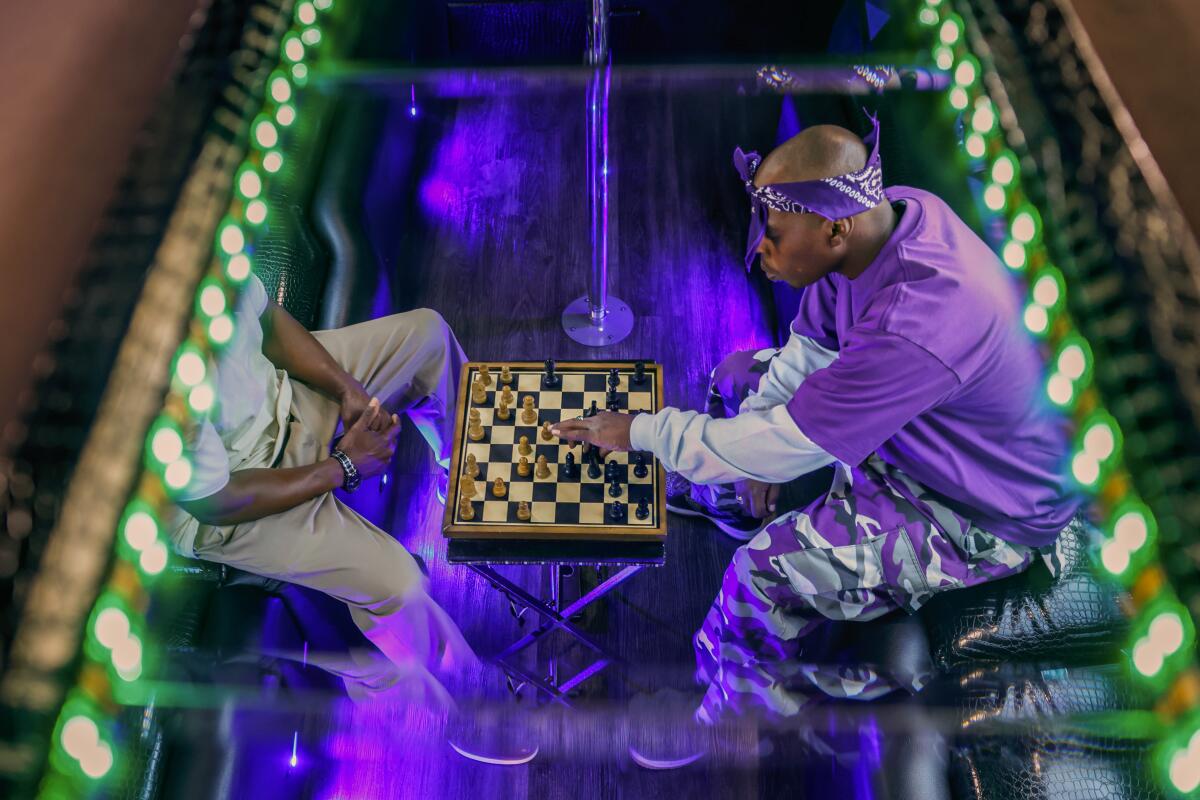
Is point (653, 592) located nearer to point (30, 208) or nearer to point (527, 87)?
point (527, 87)

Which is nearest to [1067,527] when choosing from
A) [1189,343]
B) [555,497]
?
[555,497]

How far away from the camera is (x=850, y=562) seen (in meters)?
2.33

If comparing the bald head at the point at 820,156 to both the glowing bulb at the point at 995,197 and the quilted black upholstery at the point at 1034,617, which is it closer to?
the glowing bulb at the point at 995,197

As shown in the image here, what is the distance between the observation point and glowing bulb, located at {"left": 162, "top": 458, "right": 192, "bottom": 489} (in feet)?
2.38

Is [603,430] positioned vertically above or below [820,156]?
below

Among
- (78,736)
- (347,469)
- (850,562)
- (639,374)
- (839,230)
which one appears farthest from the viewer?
(639,374)

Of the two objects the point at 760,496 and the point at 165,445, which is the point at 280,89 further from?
the point at 760,496

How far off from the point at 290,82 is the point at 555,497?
1.55 m

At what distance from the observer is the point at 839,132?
1.99 metres

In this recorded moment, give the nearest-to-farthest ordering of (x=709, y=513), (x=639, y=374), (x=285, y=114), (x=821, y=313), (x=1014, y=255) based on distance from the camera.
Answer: (x=1014, y=255) → (x=285, y=114) → (x=821, y=313) → (x=639, y=374) → (x=709, y=513)

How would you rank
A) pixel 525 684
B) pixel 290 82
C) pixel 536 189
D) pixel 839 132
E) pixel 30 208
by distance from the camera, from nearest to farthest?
pixel 30 208, pixel 290 82, pixel 839 132, pixel 525 684, pixel 536 189

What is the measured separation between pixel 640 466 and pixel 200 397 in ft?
5.58

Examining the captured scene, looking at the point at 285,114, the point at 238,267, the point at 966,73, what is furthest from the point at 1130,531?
the point at 285,114

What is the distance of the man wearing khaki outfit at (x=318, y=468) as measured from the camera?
2156mm
